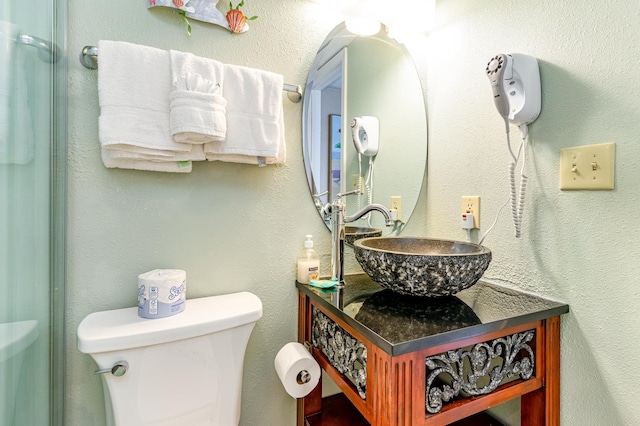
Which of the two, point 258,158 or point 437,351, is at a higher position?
point 258,158

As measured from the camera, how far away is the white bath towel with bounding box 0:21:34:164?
584 millimetres

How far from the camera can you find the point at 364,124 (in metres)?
1.28

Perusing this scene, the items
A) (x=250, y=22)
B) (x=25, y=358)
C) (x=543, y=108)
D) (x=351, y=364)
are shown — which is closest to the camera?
(x=25, y=358)

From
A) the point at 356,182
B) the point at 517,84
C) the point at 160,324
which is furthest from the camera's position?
the point at 356,182

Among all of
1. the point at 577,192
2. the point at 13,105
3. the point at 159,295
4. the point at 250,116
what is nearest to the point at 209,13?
the point at 250,116

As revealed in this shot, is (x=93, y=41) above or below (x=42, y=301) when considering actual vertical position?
above

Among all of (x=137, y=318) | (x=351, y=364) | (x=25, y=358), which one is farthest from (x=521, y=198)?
(x=25, y=358)

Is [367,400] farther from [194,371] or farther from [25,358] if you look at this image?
[25,358]

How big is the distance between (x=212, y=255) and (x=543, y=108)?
1.10 m

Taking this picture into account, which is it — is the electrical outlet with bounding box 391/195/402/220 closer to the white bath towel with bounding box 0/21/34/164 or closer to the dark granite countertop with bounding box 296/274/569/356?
the dark granite countertop with bounding box 296/274/569/356

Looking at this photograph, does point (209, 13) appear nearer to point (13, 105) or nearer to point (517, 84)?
point (13, 105)

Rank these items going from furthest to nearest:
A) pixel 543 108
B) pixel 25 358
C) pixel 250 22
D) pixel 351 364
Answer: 1. pixel 250 22
2. pixel 543 108
3. pixel 351 364
4. pixel 25 358

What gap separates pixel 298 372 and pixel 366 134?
0.90 m

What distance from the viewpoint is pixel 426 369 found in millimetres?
718
